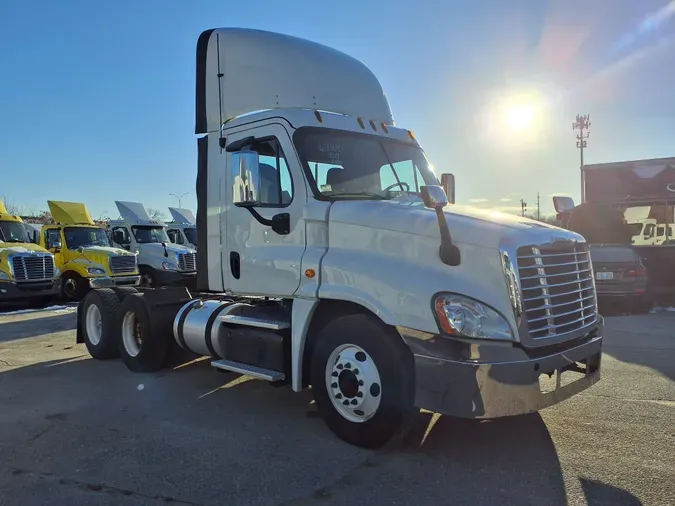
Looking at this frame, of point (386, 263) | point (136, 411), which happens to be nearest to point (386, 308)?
point (386, 263)

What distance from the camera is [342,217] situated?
4.66 meters

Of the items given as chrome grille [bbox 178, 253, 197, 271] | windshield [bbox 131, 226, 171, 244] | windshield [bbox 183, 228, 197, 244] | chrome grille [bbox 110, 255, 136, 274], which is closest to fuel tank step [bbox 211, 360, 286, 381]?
chrome grille [bbox 110, 255, 136, 274]

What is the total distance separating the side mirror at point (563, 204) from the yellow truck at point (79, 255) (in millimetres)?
12822

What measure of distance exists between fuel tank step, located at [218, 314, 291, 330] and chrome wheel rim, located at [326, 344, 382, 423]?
0.71m

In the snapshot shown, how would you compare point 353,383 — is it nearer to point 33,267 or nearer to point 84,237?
point 33,267

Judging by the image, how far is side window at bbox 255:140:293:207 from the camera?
16.6 feet

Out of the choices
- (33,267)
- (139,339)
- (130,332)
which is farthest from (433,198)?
(33,267)

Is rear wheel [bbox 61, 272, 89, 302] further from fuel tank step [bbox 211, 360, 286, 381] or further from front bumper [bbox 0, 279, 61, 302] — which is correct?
fuel tank step [bbox 211, 360, 286, 381]

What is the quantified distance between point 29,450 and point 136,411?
3.62ft

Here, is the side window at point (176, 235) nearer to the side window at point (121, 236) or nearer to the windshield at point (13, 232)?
the side window at point (121, 236)

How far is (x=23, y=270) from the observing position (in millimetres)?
14609

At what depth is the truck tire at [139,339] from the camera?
6879 mm

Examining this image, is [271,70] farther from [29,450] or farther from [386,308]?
[29,450]

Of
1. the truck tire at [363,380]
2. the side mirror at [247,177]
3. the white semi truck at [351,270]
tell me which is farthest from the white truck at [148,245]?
the truck tire at [363,380]
